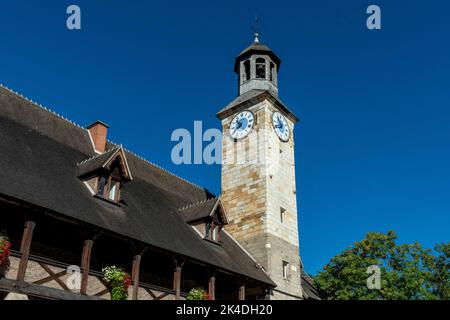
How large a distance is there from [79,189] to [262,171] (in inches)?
456

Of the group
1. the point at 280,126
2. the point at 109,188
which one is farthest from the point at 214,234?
the point at 280,126

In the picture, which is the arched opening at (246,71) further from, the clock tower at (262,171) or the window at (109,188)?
the window at (109,188)

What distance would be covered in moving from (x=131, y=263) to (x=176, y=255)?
1659mm

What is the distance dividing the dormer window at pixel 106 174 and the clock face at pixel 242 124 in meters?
10.6

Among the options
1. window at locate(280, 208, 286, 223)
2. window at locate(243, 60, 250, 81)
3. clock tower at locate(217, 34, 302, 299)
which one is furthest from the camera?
window at locate(243, 60, 250, 81)

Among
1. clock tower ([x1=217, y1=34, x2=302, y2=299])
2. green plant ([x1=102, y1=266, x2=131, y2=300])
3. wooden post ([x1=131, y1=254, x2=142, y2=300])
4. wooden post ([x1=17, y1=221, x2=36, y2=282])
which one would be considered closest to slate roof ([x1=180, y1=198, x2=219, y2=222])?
clock tower ([x1=217, y1=34, x2=302, y2=299])

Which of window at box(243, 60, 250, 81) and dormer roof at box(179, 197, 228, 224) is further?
window at box(243, 60, 250, 81)

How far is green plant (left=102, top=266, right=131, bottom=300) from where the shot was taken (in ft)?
51.1

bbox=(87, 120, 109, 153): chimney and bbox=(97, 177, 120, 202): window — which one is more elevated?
bbox=(87, 120, 109, 153): chimney

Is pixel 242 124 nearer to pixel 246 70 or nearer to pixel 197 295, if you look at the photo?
pixel 246 70

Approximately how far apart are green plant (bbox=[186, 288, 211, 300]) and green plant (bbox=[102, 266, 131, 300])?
3036 mm

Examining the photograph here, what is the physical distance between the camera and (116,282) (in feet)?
51.5

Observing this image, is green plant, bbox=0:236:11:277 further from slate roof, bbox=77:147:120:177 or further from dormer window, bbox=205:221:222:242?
dormer window, bbox=205:221:222:242
